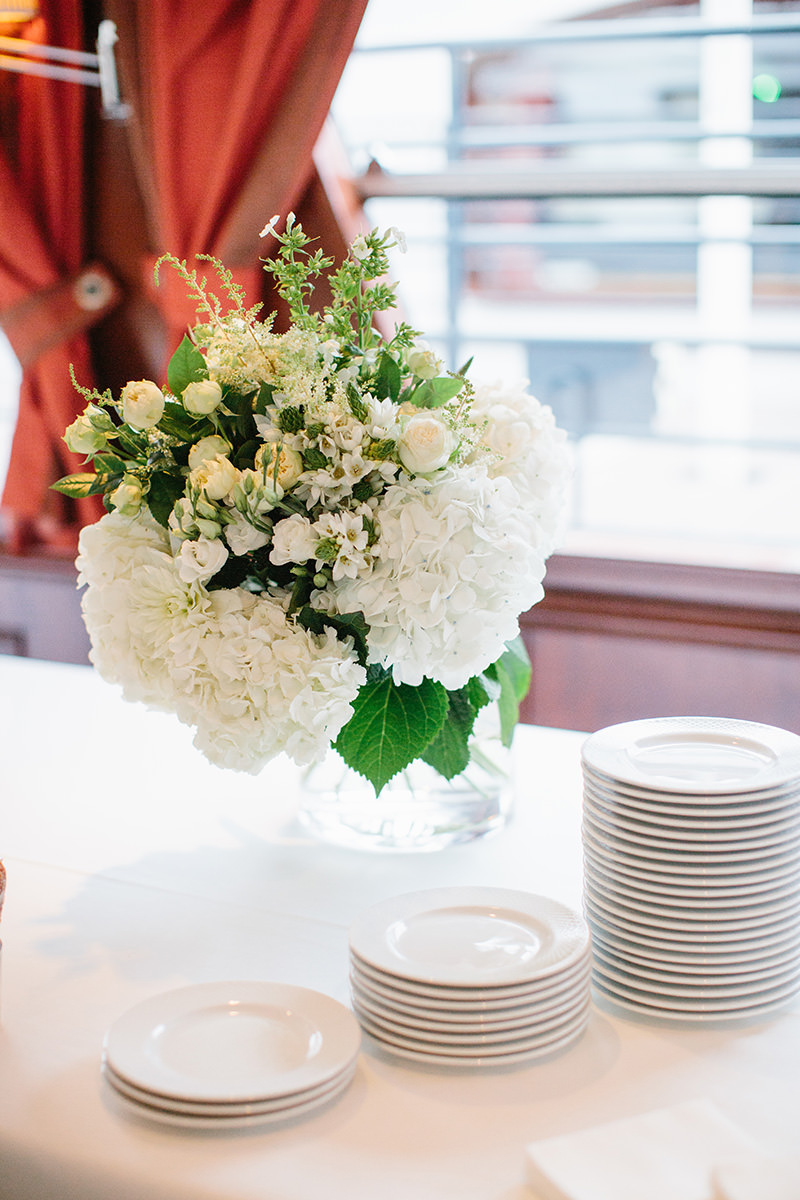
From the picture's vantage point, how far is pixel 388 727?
102cm

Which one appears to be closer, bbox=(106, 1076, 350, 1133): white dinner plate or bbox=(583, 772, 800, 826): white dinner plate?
bbox=(106, 1076, 350, 1133): white dinner plate

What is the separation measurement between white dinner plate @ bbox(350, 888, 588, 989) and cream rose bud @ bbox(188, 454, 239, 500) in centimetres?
35

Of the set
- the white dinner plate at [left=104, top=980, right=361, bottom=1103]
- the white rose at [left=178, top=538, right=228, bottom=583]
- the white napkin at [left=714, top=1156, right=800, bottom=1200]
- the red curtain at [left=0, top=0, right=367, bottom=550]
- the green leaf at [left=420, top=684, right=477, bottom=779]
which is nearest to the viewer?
the white napkin at [left=714, top=1156, right=800, bottom=1200]

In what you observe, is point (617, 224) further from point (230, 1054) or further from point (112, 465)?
point (230, 1054)

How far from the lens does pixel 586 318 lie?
10.9 feet

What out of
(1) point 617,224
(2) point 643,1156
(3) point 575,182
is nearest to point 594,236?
(1) point 617,224

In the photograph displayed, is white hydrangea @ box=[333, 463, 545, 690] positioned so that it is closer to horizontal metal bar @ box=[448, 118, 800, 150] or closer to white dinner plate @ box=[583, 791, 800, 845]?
white dinner plate @ box=[583, 791, 800, 845]

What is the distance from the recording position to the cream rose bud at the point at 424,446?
93 centimetres

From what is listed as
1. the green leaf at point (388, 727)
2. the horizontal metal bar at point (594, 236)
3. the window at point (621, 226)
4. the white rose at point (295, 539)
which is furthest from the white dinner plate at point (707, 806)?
the horizontal metal bar at point (594, 236)

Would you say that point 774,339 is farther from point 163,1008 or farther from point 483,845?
point 163,1008

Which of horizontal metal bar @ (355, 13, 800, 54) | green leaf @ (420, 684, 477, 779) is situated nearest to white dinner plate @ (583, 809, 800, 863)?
green leaf @ (420, 684, 477, 779)

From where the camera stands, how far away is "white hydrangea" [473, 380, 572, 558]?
110 centimetres

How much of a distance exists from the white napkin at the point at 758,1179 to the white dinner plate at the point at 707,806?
0.77 ft

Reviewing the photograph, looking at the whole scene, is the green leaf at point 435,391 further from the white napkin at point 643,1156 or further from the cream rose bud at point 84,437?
the white napkin at point 643,1156
